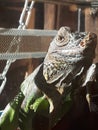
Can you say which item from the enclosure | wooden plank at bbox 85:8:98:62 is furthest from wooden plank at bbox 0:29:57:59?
wooden plank at bbox 85:8:98:62

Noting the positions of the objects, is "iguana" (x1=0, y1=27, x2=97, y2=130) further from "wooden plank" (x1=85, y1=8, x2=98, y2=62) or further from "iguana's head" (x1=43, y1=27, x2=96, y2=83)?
"wooden plank" (x1=85, y1=8, x2=98, y2=62)

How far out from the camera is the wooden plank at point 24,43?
1.91 feet

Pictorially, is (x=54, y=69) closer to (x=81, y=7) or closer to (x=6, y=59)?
(x=6, y=59)

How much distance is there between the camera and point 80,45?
53 centimetres

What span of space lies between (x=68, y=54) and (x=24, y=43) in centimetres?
12

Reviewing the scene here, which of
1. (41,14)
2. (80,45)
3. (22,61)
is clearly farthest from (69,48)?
(41,14)

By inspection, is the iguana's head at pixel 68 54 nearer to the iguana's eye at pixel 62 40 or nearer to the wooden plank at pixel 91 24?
the iguana's eye at pixel 62 40

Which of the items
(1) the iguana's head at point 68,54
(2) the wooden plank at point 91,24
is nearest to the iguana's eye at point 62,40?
(1) the iguana's head at point 68,54

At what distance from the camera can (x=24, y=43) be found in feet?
2.03

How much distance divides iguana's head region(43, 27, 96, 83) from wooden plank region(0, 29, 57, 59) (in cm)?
8

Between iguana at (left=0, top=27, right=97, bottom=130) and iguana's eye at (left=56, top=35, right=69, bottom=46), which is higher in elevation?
iguana's eye at (left=56, top=35, right=69, bottom=46)

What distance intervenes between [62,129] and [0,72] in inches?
6.3

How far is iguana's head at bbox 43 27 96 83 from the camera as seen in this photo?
1.71ft

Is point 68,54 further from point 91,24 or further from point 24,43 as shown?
point 91,24
